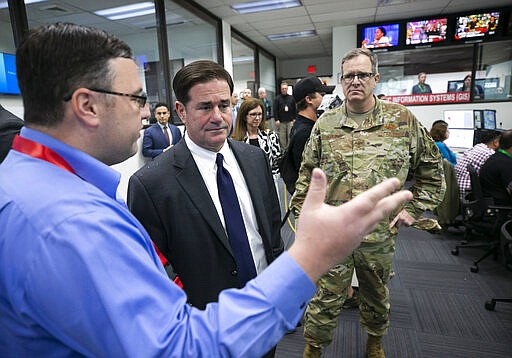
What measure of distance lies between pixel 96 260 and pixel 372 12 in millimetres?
6172

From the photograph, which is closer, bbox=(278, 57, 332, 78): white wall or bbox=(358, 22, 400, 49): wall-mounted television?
bbox=(358, 22, 400, 49): wall-mounted television

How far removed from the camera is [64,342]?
429mm

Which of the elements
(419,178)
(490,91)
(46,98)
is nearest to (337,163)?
(419,178)

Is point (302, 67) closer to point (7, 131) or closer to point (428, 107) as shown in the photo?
point (428, 107)

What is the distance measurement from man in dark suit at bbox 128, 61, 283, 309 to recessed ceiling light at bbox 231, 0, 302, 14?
4.36 m

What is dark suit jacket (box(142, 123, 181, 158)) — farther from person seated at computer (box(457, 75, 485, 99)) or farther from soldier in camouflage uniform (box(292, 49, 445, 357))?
person seated at computer (box(457, 75, 485, 99))

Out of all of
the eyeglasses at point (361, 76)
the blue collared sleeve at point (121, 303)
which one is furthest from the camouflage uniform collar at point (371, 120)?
the blue collared sleeve at point (121, 303)

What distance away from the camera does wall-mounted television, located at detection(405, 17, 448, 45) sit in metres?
5.52

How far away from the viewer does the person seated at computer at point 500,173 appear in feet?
8.42

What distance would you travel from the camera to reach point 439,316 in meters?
2.04

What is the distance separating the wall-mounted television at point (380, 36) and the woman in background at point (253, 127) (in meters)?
4.31

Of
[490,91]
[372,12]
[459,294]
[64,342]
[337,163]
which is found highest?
[372,12]

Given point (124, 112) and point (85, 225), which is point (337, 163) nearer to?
point (124, 112)

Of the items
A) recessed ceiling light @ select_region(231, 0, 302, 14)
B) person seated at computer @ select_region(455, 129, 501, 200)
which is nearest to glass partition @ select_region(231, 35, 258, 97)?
recessed ceiling light @ select_region(231, 0, 302, 14)
